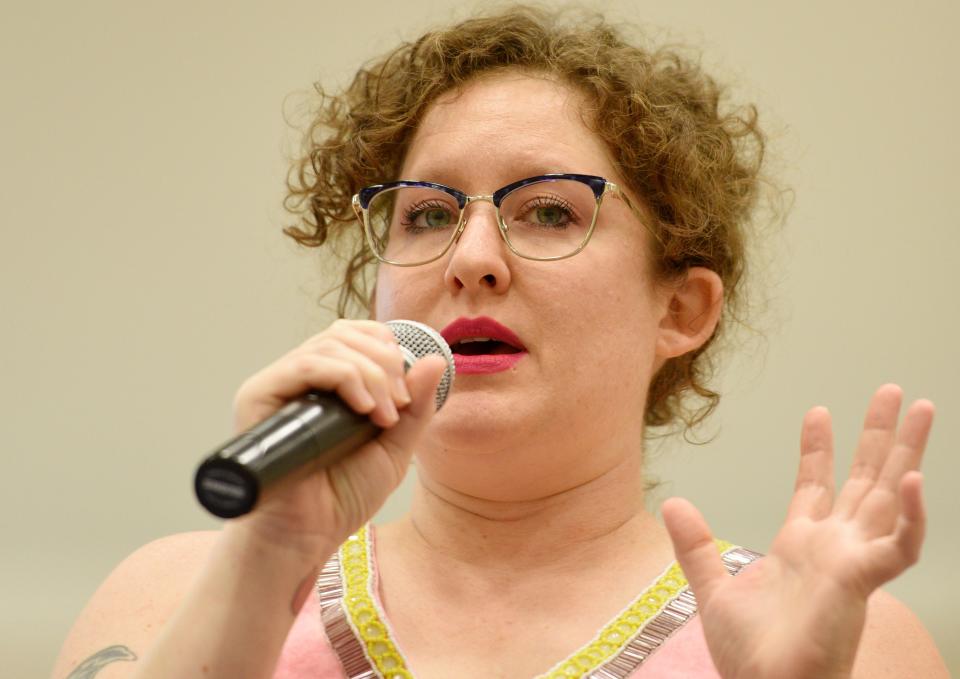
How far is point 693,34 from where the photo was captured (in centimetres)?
276

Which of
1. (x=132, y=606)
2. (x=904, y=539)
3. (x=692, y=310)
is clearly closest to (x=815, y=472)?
(x=904, y=539)

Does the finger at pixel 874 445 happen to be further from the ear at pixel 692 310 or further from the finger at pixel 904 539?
the ear at pixel 692 310

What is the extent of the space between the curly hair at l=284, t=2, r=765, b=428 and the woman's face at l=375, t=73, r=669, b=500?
0.06 meters

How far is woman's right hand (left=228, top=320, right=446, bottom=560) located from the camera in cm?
121

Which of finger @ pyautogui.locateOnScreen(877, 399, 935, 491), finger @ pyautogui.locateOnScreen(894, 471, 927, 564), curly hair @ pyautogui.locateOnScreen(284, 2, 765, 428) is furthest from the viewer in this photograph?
curly hair @ pyautogui.locateOnScreen(284, 2, 765, 428)

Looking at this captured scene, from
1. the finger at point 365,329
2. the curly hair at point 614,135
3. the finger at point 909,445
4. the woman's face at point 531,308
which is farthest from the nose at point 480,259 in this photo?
the finger at point 909,445

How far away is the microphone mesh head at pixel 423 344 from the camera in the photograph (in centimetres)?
138

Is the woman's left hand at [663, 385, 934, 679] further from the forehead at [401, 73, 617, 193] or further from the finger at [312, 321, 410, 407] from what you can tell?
the forehead at [401, 73, 617, 193]

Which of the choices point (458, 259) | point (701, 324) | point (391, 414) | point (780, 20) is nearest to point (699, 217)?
point (701, 324)

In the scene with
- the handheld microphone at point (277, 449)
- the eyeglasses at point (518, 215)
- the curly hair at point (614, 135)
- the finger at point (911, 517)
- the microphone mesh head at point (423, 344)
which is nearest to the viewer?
the handheld microphone at point (277, 449)

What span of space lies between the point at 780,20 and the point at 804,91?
0.57 ft

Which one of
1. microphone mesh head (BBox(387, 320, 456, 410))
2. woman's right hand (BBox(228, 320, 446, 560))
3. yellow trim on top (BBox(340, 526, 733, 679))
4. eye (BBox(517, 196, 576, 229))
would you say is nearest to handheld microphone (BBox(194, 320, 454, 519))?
woman's right hand (BBox(228, 320, 446, 560))

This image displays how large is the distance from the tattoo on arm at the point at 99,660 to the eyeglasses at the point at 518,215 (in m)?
0.63

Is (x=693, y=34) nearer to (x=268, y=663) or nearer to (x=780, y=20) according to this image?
(x=780, y=20)
